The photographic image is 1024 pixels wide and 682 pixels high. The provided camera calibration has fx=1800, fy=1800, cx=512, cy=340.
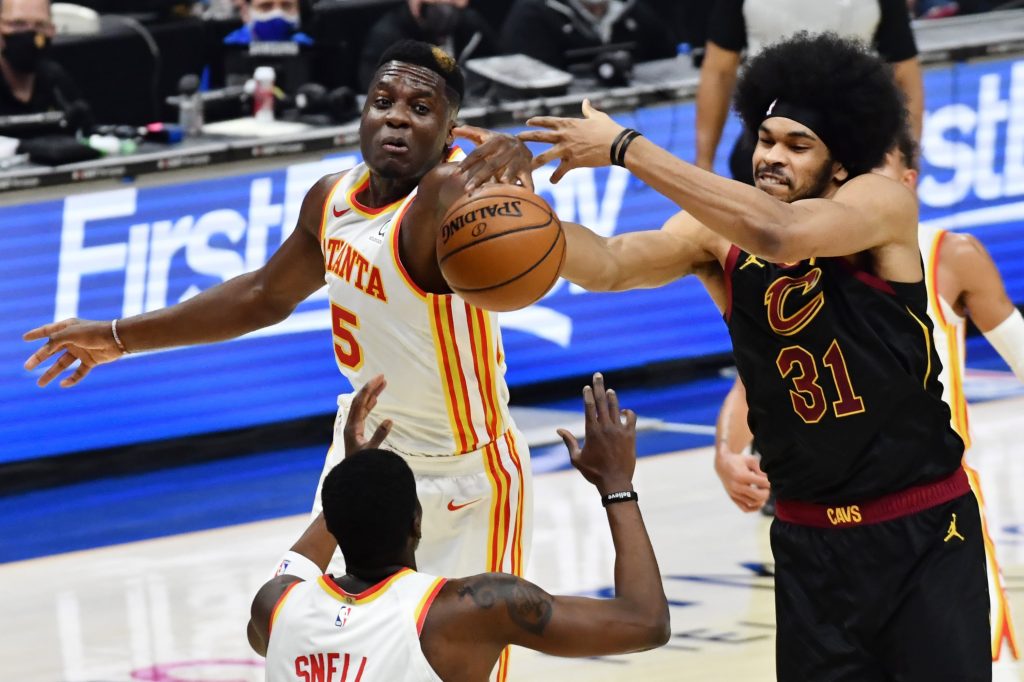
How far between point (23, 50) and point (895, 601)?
675cm

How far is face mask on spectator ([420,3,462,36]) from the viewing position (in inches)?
413

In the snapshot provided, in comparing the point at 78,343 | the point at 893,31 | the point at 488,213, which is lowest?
the point at 78,343

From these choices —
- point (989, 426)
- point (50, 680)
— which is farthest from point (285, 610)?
point (989, 426)

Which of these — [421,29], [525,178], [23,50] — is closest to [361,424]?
[525,178]

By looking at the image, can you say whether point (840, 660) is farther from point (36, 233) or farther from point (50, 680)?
point (36, 233)

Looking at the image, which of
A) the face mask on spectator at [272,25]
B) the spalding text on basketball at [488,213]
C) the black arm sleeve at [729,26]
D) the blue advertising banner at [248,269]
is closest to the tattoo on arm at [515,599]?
the spalding text on basketball at [488,213]

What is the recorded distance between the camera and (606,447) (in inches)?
149

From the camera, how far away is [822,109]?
14.4 feet

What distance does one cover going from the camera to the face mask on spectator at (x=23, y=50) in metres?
9.59

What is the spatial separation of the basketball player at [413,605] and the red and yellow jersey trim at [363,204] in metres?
1.36

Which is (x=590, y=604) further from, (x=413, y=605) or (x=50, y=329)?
(x=50, y=329)

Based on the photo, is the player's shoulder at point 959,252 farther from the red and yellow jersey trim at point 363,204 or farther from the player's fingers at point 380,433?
the player's fingers at point 380,433

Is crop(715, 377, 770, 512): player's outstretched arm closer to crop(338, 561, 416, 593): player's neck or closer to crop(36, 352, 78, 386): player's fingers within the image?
crop(338, 561, 416, 593): player's neck

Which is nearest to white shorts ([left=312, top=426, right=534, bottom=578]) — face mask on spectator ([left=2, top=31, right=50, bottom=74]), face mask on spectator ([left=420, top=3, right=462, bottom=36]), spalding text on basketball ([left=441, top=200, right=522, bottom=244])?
spalding text on basketball ([left=441, top=200, right=522, bottom=244])
